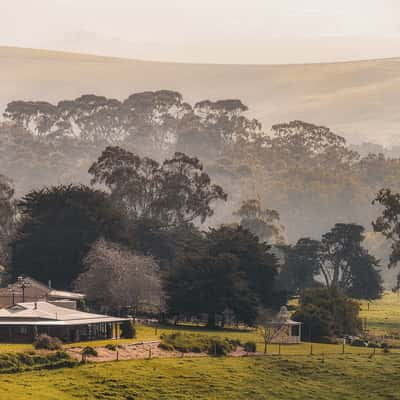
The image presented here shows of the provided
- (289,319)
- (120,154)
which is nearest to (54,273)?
(289,319)

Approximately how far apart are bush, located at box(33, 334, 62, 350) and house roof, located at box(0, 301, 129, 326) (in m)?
4.22

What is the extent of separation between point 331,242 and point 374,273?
6.44 m

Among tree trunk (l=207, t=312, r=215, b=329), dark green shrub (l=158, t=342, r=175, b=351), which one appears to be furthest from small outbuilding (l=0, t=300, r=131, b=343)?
tree trunk (l=207, t=312, r=215, b=329)

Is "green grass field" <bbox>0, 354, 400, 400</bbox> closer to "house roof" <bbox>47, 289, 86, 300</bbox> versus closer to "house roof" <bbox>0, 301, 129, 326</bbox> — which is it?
"house roof" <bbox>0, 301, 129, 326</bbox>

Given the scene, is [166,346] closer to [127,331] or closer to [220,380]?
[127,331]

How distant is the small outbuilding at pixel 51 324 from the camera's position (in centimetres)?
8875

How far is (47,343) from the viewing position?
83.9 m

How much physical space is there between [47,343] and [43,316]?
7.66m

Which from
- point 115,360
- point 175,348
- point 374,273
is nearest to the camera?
point 115,360

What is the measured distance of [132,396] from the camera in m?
74.9

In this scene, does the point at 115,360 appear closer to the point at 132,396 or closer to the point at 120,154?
the point at 132,396

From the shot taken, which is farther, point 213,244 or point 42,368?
point 213,244

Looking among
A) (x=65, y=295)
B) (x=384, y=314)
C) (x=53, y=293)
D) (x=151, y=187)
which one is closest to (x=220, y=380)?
(x=53, y=293)

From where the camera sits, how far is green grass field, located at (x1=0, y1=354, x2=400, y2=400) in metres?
73.9
